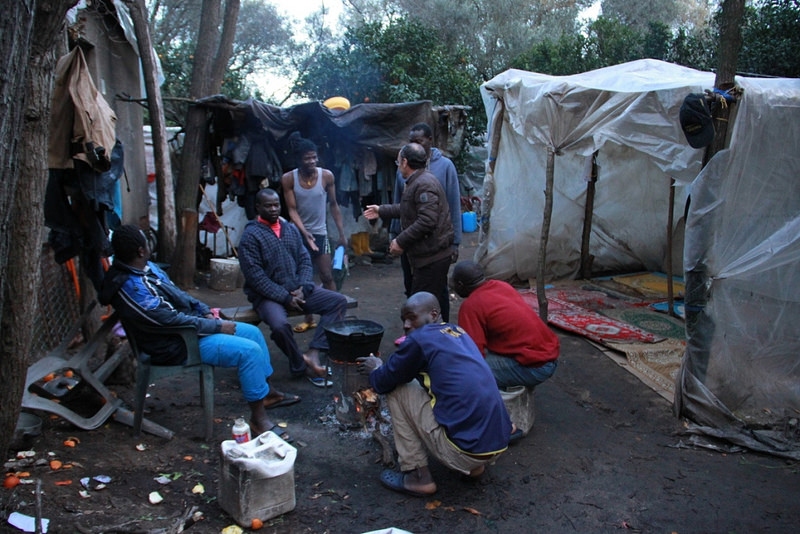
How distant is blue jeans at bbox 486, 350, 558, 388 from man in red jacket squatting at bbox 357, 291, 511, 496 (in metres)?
0.70

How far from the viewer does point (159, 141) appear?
756cm

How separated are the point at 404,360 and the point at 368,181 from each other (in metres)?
6.01

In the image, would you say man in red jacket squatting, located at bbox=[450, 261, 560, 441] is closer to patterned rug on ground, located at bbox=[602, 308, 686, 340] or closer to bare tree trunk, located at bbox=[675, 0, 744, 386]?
bare tree trunk, located at bbox=[675, 0, 744, 386]

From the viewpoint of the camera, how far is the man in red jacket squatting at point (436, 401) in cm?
306

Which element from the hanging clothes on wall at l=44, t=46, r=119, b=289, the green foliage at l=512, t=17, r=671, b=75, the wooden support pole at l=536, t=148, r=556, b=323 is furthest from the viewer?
the green foliage at l=512, t=17, r=671, b=75

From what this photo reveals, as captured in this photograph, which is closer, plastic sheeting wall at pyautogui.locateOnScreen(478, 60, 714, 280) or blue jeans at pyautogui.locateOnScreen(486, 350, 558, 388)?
blue jeans at pyautogui.locateOnScreen(486, 350, 558, 388)

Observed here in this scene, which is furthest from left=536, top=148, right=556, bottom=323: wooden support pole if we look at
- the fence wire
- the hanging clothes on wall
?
the fence wire

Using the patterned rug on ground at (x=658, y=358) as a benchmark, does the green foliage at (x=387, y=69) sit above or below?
above

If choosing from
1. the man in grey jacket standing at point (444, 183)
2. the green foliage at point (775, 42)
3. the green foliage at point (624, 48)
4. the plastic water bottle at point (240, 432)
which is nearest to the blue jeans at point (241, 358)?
the plastic water bottle at point (240, 432)

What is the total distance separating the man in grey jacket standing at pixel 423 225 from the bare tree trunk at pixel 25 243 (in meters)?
2.55

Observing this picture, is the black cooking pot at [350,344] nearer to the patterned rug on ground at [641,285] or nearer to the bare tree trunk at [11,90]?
the bare tree trunk at [11,90]

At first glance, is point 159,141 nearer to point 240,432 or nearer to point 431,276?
point 431,276

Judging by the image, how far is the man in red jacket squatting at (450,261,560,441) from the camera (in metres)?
3.83

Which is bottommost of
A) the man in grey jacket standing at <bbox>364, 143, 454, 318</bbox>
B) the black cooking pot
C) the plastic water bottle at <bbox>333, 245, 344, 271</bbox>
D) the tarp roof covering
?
the black cooking pot
